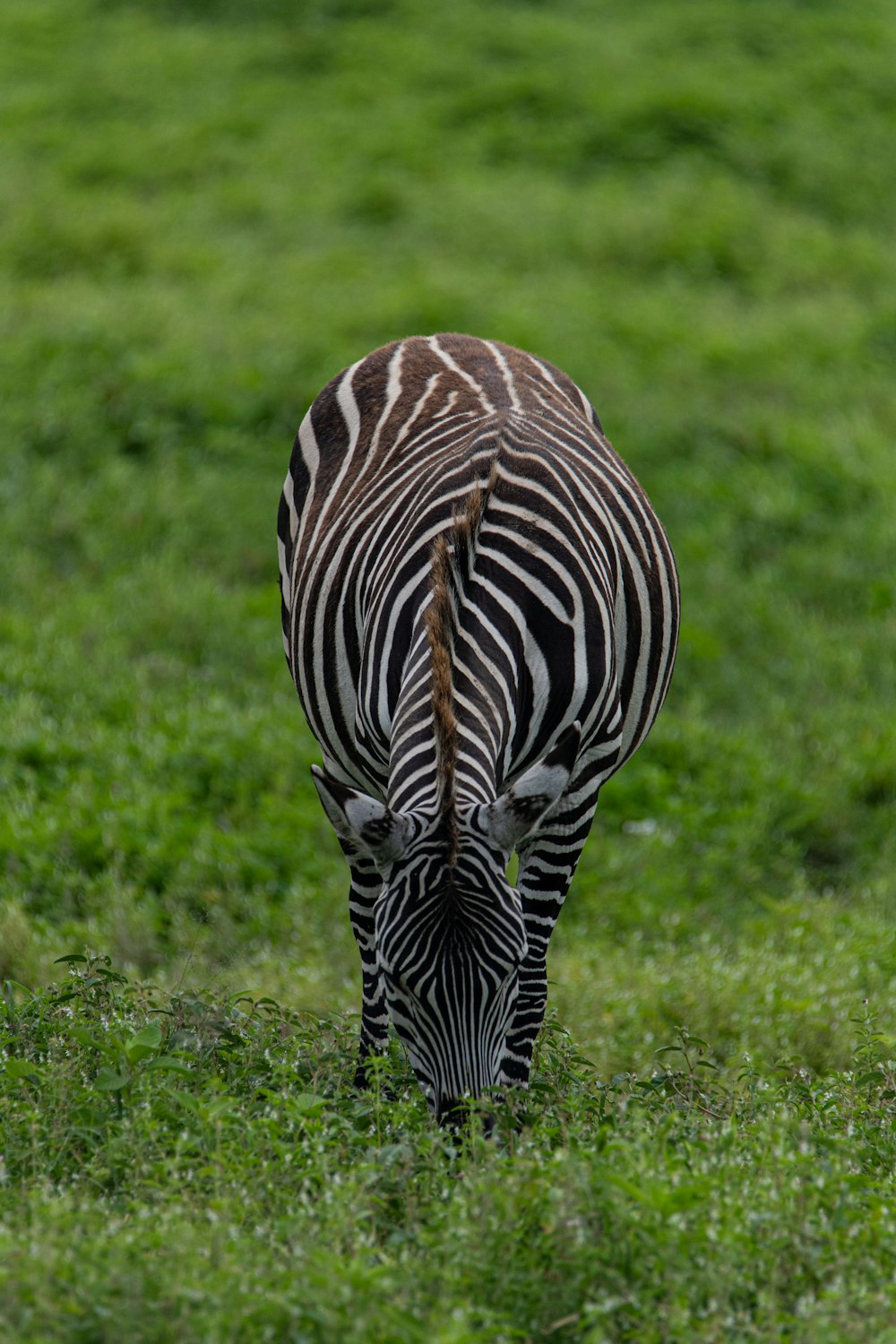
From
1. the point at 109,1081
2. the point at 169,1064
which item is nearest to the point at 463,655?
the point at 169,1064

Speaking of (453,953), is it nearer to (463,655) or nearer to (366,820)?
(366,820)

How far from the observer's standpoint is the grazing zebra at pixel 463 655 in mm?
3939

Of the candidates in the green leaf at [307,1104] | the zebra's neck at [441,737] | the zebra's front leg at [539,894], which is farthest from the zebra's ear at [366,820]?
the zebra's front leg at [539,894]

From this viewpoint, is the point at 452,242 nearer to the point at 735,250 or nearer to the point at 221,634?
the point at 735,250

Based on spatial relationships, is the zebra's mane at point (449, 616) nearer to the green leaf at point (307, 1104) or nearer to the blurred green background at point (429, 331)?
the green leaf at point (307, 1104)

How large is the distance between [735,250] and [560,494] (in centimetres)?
1089

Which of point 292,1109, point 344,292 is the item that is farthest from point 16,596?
point 292,1109

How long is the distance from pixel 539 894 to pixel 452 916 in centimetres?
134

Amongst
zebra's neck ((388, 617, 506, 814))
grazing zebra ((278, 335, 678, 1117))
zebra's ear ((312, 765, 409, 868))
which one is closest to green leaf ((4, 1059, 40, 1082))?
grazing zebra ((278, 335, 678, 1117))

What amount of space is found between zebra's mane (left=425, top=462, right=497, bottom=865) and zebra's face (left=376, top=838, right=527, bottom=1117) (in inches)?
3.5

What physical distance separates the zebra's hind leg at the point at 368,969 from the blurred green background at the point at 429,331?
70 centimetres

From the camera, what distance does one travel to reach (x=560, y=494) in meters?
5.16

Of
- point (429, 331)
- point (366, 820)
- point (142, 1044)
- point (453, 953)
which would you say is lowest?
point (142, 1044)

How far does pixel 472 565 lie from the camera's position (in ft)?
15.3
